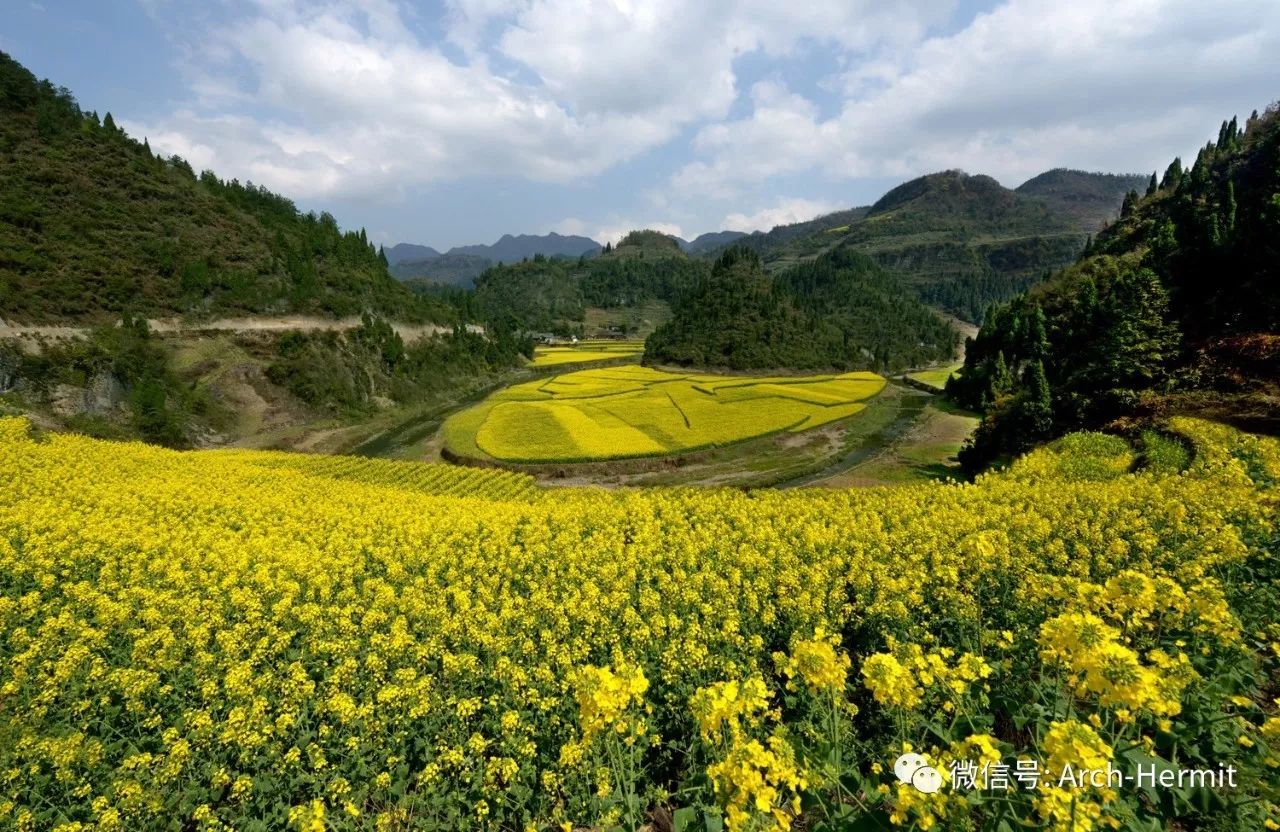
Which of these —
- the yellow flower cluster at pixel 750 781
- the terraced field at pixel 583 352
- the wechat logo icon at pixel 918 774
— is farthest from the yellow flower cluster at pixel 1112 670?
the terraced field at pixel 583 352

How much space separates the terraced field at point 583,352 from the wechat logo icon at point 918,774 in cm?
10052

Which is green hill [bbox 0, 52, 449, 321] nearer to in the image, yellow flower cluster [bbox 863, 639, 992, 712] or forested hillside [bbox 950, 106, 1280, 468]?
yellow flower cluster [bbox 863, 639, 992, 712]

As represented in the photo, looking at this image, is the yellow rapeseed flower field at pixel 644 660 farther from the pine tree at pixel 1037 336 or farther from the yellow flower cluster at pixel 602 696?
the pine tree at pixel 1037 336

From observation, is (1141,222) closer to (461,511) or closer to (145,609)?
(461,511)

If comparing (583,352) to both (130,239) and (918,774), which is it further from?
(918,774)

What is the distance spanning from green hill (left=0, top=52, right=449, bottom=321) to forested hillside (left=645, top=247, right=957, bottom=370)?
48.0 m

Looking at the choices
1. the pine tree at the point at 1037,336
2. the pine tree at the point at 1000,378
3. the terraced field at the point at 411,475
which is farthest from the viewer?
the pine tree at the point at 1000,378

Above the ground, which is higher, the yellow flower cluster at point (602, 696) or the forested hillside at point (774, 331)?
Result: the forested hillside at point (774, 331)

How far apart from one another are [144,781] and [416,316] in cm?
8942

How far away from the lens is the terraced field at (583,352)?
10644 centimetres

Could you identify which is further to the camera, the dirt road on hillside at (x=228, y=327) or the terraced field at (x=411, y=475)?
the dirt road on hillside at (x=228, y=327)

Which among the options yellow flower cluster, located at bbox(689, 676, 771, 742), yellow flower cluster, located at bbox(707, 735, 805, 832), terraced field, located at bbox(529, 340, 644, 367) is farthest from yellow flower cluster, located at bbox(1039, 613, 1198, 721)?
terraced field, located at bbox(529, 340, 644, 367)

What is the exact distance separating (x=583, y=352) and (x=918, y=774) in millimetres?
117757

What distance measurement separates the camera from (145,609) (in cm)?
1000
